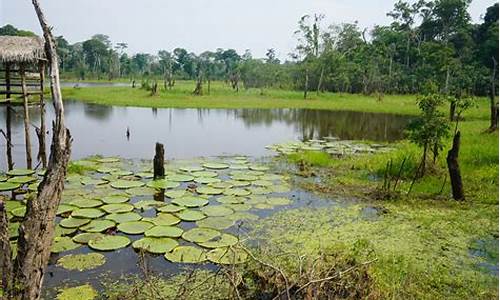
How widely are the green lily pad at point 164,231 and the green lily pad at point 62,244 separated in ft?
3.38

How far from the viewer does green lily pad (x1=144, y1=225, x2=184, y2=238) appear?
21.1 ft

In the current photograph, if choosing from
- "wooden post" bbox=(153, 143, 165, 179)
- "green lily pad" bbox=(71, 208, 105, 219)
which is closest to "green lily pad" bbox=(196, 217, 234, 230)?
"green lily pad" bbox=(71, 208, 105, 219)

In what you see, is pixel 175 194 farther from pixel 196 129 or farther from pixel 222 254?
pixel 196 129

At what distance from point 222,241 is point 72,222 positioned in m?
2.51

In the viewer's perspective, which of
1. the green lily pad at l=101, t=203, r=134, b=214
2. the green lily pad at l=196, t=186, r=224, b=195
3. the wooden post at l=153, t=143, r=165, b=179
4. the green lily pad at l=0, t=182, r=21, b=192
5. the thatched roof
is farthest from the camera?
the wooden post at l=153, t=143, r=165, b=179

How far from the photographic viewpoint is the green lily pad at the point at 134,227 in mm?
6574

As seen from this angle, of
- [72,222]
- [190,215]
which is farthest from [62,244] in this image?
[190,215]

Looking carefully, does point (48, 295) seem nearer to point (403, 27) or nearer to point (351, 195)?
point (351, 195)

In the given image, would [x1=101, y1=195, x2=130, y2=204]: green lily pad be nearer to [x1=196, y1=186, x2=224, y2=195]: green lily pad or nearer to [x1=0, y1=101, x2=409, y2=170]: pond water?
[x1=196, y1=186, x2=224, y2=195]: green lily pad

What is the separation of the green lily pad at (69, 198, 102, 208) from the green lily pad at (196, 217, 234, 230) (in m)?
2.04

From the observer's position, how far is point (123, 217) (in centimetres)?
715

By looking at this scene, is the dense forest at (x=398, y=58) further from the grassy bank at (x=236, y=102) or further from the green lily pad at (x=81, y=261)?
the green lily pad at (x=81, y=261)

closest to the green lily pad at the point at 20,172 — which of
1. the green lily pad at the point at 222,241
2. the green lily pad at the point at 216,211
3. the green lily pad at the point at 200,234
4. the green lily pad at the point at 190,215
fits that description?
the green lily pad at the point at 190,215

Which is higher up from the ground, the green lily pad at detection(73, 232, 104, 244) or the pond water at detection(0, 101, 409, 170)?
the pond water at detection(0, 101, 409, 170)
